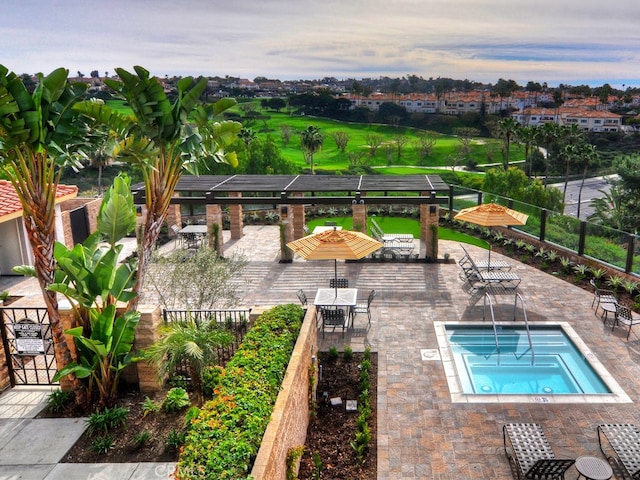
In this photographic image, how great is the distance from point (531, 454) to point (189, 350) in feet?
19.5

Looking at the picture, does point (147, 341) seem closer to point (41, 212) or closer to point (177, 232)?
point (41, 212)

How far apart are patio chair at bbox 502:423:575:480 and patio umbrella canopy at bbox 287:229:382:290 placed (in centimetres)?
620

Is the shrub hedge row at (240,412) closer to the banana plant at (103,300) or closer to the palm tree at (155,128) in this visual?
the banana plant at (103,300)

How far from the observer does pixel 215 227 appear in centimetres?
2195

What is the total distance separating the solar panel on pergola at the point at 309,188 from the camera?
69.8 feet

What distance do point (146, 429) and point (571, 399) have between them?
8473 millimetres

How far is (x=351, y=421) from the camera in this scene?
1027cm

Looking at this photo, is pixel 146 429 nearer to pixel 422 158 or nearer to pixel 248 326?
pixel 248 326

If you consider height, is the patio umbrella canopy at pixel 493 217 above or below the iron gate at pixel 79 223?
above

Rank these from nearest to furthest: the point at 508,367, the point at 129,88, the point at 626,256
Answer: the point at 129,88, the point at 508,367, the point at 626,256

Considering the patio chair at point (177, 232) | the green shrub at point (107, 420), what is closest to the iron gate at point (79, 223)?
the patio chair at point (177, 232)

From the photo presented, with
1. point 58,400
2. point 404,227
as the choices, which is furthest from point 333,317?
point 404,227

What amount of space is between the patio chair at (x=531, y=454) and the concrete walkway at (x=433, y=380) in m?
0.22

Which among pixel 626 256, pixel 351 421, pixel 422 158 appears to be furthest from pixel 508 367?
pixel 422 158
